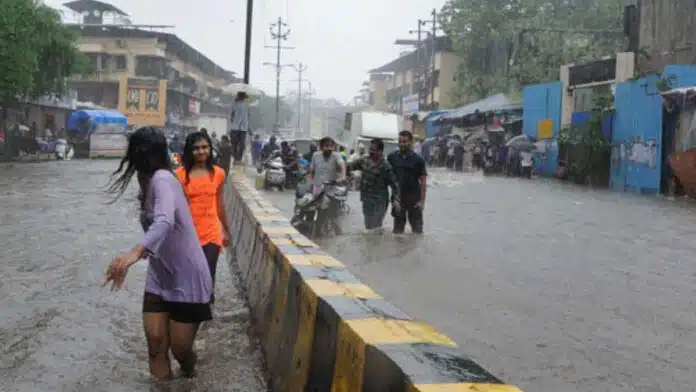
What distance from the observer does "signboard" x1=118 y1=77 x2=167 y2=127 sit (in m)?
62.2

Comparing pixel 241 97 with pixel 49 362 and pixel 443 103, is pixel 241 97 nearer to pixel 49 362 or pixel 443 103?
pixel 49 362

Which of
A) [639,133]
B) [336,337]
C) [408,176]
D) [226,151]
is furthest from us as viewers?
[639,133]

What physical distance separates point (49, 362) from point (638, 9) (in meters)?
29.8

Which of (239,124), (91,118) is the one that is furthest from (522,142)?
(91,118)

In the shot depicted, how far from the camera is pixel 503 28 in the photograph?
51625 mm

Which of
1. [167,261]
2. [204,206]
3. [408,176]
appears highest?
[408,176]

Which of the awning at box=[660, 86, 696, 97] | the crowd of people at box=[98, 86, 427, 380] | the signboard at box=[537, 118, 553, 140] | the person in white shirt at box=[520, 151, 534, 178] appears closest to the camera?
the crowd of people at box=[98, 86, 427, 380]

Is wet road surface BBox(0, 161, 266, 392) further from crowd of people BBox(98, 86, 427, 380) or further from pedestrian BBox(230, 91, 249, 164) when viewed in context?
pedestrian BBox(230, 91, 249, 164)

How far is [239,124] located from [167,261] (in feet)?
57.7

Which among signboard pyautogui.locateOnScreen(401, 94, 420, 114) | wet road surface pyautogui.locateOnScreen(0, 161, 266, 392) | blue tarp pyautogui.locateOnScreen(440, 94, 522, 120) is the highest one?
signboard pyautogui.locateOnScreen(401, 94, 420, 114)

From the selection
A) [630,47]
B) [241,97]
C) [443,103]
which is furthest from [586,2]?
[241,97]

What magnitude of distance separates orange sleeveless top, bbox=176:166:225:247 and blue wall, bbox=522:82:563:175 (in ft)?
87.3

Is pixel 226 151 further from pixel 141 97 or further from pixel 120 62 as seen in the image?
pixel 120 62

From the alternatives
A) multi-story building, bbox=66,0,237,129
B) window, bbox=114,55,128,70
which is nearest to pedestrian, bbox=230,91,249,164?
multi-story building, bbox=66,0,237,129
